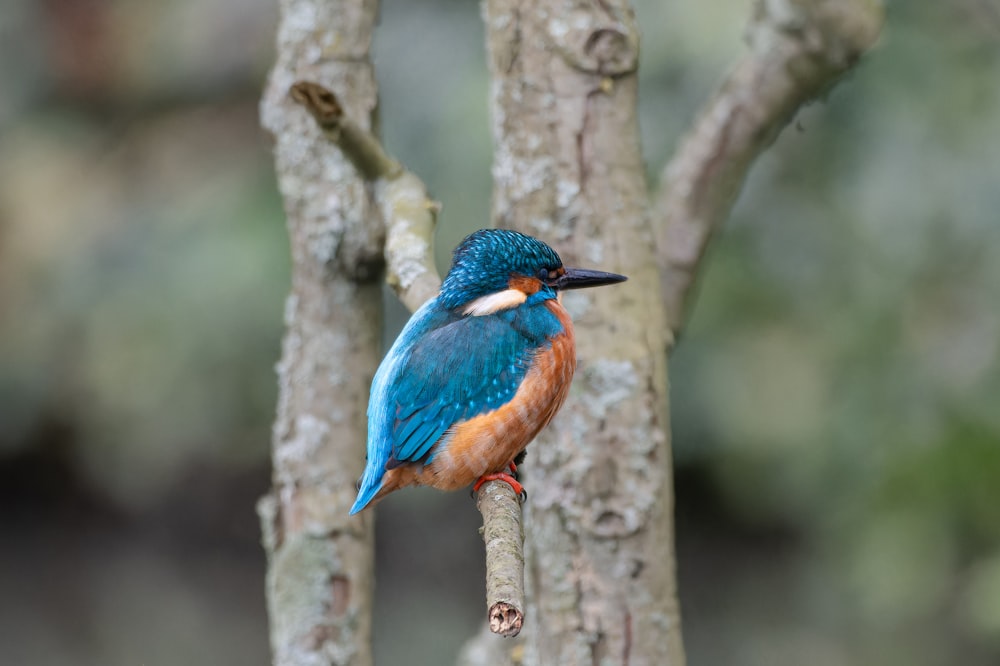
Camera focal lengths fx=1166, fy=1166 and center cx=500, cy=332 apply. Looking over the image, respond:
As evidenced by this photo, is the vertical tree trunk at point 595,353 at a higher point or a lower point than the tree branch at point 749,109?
lower

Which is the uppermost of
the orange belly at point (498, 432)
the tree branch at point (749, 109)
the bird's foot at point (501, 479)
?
the tree branch at point (749, 109)

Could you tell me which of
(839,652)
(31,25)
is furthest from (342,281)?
(31,25)

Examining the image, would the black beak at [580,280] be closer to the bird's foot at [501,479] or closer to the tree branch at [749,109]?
the bird's foot at [501,479]

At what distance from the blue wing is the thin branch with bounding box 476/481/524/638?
0.62 feet

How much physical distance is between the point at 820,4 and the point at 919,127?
5.77 feet

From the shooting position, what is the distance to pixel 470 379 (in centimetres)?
199

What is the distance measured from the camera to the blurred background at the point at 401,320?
13.5 ft

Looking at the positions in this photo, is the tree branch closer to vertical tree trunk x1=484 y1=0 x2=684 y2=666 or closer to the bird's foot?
vertical tree trunk x1=484 y1=0 x2=684 y2=666

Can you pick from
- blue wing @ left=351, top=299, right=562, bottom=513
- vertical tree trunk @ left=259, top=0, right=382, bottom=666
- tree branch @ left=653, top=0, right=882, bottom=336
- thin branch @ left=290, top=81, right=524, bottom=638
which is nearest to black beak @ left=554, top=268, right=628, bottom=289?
blue wing @ left=351, top=299, right=562, bottom=513

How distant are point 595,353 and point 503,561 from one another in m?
0.91

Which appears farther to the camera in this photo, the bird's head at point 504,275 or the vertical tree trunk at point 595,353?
the vertical tree trunk at point 595,353

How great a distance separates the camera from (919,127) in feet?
13.4

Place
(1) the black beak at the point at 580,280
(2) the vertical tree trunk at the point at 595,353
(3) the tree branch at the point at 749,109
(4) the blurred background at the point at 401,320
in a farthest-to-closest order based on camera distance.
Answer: (4) the blurred background at the point at 401,320, (3) the tree branch at the point at 749,109, (2) the vertical tree trunk at the point at 595,353, (1) the black beak at the point at 580,280

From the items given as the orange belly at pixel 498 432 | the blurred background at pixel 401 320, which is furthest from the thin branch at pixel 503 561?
the blurred background at pixel 401 320
